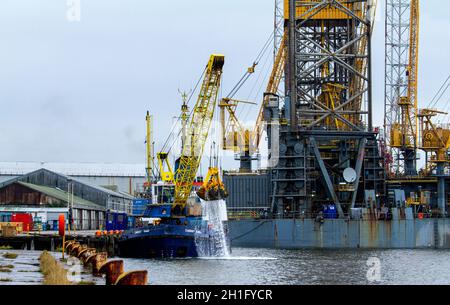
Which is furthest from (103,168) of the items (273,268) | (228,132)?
(273,268)

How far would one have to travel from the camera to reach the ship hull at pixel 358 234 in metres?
105

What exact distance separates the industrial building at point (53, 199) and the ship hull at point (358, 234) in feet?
78.6

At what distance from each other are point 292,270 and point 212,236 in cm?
1875

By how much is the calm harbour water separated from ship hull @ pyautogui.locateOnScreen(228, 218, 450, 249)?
23.5 meters

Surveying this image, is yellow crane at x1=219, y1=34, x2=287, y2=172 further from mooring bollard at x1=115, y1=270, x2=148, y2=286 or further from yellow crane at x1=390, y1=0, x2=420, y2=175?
mooring bollard at x1=115, y1=270, x2=148, y2=286

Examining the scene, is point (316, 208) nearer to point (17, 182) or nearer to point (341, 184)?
point (341, 184)

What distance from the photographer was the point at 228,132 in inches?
5039

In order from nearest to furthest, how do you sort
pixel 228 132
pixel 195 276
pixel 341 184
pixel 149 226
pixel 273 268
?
pixel 195 276 → pixel 273 268 → pixel 149 226 → pixel 341 184 → pixel 228 132

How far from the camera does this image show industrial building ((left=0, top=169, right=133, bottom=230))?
114 meters

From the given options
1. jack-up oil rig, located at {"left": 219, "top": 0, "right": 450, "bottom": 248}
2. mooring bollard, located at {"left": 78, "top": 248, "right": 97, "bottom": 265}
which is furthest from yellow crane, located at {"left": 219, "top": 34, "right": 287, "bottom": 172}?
mooring bollard, located at {"left": 78, "top": 248, "right": 97, "bottom": 265}

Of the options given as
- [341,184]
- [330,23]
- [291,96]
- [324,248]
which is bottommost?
[324,248]

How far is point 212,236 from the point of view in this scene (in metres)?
80.6
